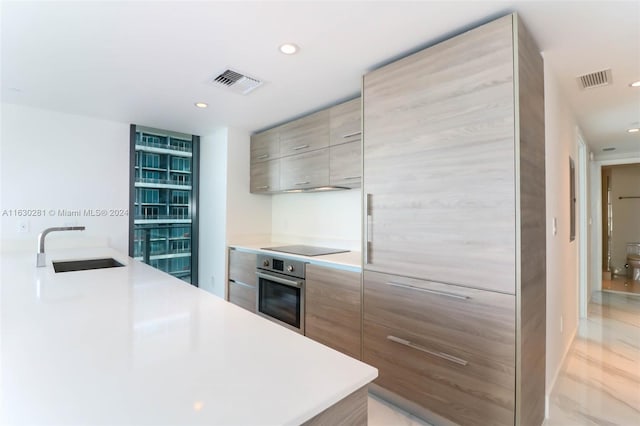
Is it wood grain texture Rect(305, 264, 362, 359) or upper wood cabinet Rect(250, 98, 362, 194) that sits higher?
upper wood cabinet Rect(250, 98, 362, 194)

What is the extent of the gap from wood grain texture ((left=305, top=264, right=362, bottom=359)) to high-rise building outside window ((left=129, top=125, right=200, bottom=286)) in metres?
2.21

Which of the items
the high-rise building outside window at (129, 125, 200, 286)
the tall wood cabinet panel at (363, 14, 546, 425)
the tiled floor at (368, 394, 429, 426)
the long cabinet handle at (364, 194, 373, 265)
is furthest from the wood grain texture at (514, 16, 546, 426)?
the high-rise building outside window at (129, 125, 200, 286)

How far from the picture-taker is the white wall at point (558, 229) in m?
1.97

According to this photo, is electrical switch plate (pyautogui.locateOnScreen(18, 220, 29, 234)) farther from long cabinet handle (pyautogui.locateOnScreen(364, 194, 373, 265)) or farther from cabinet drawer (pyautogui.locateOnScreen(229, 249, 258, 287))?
long cabinet handle (pyautogui.locateOnScreen(364, 194, 373, 265))

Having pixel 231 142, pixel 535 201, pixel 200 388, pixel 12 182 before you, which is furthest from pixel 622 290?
pixel 12 182

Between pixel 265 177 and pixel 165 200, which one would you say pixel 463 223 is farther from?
pixel 165 200

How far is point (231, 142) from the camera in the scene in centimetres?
368

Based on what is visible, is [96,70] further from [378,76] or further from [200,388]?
[200,388]

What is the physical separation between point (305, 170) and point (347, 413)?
2.50 metres

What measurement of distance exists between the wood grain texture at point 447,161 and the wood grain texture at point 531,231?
80 mm

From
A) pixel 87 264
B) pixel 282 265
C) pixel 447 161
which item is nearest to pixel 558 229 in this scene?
pixel 447 161

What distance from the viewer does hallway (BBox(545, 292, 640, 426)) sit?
1889 millimetres

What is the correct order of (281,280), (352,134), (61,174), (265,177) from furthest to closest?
(265,177)
(61,174)
(281,280)
(352,134)

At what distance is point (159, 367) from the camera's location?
0.70m
